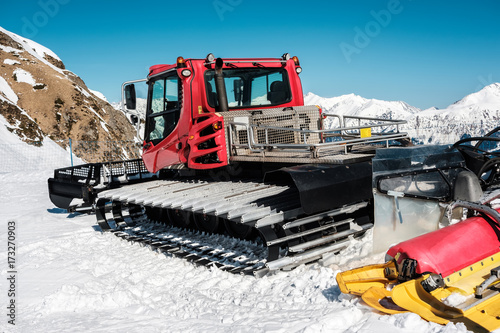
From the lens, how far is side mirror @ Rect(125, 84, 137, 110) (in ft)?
24.6

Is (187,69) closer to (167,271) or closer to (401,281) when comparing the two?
(167,271)

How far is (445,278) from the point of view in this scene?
3.56m

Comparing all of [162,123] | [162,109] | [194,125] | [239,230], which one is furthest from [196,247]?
[162,109]

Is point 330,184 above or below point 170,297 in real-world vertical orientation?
above

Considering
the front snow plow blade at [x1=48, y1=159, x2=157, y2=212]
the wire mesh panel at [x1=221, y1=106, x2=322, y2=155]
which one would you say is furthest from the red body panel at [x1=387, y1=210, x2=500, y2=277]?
the front snow plow blade at [x1=48, y1=159, x2=157, y2=212]

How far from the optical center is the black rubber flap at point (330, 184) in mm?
4598

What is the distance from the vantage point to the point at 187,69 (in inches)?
267

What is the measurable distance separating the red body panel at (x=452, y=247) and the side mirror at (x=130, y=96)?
5201mm

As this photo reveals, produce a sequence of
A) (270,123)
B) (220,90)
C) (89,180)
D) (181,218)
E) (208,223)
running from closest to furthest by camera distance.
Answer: (270,123)
(220,90)
(208,223)
(181,218)
(89,180)

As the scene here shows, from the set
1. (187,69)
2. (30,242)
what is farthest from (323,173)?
(30,242)

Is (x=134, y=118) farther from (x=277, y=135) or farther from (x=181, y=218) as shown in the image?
(x=277, y=135)

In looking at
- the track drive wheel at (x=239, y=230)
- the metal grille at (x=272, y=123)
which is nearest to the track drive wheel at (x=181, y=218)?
the track drive wheel at (x=239, y=230)

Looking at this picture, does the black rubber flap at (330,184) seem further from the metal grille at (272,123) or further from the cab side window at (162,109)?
the cab side window at (162,109)

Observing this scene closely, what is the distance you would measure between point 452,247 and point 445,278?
33 centimetres
